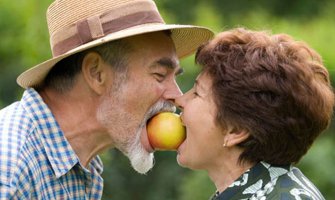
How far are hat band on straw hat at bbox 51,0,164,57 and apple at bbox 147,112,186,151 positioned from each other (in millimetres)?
455

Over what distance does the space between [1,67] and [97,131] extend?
12.3 feet

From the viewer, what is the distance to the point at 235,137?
4309mm

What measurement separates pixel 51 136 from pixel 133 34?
59 cm

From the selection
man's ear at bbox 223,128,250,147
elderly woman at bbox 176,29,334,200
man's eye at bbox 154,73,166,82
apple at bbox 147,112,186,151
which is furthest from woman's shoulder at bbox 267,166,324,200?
man's eye at bbox 154,73,166,82

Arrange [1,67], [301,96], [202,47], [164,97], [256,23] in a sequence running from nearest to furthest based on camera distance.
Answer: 1. [301,96]
2. [202,47]
3. [164,97]
4. [1,67]
5. [256,23]

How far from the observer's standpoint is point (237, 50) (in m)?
4.37

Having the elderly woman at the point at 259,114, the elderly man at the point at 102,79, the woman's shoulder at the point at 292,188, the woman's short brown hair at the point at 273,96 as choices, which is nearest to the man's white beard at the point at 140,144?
the elderly man at the point at 102,79

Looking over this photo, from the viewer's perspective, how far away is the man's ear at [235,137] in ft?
14.1

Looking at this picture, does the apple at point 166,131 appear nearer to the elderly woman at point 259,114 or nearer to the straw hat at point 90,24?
the elderly woman at point 259,114

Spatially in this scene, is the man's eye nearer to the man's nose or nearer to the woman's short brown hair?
the man's nose

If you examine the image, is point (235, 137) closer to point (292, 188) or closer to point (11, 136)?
point (292, 188)

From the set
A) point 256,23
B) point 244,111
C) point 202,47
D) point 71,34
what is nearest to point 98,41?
point 71,34

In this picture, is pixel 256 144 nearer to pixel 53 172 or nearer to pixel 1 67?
pixel 53 172

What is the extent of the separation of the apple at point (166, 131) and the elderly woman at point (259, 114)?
→ 254 mm
